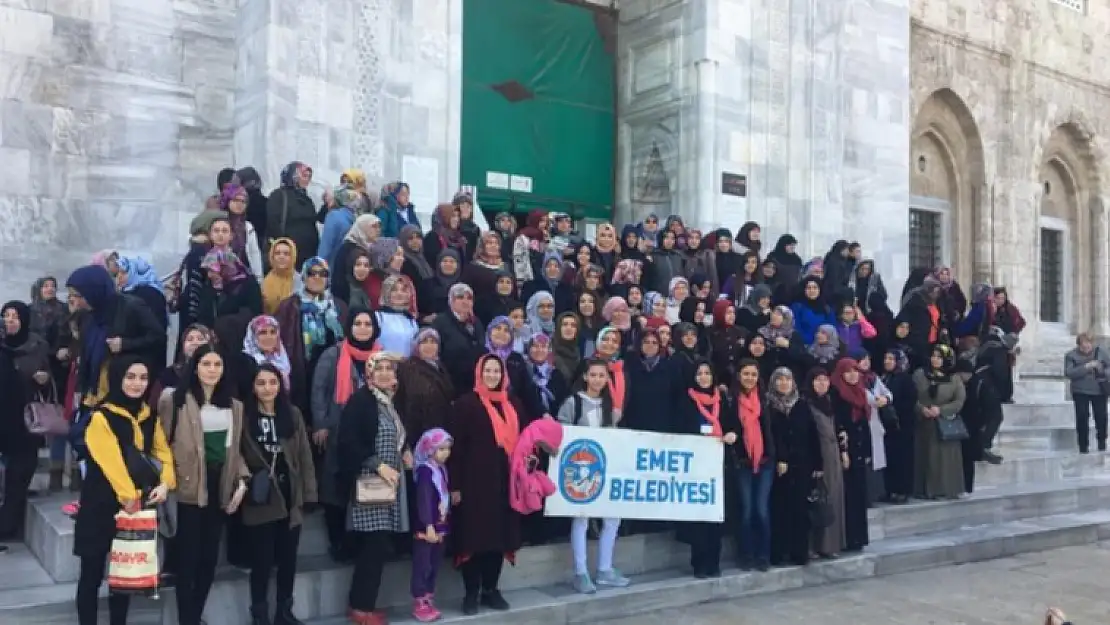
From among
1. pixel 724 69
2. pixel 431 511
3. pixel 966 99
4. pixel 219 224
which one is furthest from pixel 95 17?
pixel 966 99

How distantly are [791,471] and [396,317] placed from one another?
3641 millimetres

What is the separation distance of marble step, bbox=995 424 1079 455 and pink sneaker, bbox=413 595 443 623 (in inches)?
367

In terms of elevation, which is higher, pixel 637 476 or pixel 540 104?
→ pixel 540 104

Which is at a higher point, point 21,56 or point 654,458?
point 21,56

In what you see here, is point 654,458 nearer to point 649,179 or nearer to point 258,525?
point 258,525

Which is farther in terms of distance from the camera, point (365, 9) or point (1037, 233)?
point (1037, 233)

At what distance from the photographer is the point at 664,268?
958 centimetres

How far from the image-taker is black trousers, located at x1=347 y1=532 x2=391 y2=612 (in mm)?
5953

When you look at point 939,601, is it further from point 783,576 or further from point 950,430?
point 950,430

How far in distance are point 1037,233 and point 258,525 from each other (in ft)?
60.2

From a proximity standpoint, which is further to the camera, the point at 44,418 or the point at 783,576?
the point at 783,576

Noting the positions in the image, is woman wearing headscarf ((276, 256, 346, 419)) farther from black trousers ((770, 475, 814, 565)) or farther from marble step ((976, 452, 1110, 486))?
marble step ((976, 452, 1110, 486))

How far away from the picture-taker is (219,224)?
6.67 metres

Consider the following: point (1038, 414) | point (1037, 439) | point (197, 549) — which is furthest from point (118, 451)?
point (1038, 414)
